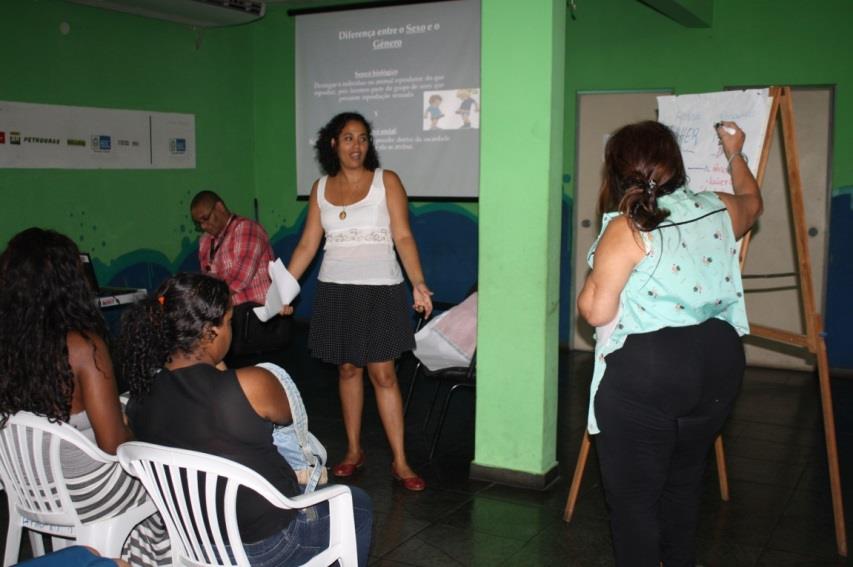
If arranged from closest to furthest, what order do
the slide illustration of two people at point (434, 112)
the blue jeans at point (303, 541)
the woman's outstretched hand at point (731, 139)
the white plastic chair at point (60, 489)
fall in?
1. the blue jeans at point (303, 541)
2. the white plastic chair at point (60, 489)
3. the woman's outstretched hand at point (731, 139)
4. the slide illustration of two people at point (434, 112)

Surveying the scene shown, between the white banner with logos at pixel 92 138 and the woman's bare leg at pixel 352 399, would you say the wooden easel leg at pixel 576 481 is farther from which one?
the white banner with logos at pixel 92 138

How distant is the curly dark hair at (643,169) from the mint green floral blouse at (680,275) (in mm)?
45

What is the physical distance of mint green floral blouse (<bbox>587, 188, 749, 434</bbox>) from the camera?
6.93ft

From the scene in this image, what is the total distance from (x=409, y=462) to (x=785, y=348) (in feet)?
10.7

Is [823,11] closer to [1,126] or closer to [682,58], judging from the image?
[682,58]

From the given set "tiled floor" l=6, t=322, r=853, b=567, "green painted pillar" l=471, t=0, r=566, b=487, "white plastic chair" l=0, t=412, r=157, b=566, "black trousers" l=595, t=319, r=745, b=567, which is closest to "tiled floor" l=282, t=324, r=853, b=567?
"tiled floor" l=6, t=322, r=853, b=567

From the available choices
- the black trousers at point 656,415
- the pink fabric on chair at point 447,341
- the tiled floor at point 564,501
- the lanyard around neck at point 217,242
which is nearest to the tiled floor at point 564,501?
the tiled floor at point 564,501

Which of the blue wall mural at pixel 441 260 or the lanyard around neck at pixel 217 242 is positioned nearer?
the lanyard around neck at pixel 217 242

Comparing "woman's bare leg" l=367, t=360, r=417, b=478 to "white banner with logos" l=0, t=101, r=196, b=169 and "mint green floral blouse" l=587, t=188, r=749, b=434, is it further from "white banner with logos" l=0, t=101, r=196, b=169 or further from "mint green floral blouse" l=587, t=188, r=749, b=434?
"white banner with logos" l=0, t=101, r=196, b=169

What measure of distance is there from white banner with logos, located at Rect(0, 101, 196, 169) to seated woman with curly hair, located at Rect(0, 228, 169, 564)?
3819mm

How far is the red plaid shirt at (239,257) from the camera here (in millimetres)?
5363

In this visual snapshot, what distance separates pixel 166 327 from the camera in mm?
2027

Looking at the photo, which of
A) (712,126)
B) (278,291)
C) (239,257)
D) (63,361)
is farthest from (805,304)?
(239,257)

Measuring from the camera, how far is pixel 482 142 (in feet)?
11.7
